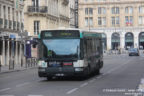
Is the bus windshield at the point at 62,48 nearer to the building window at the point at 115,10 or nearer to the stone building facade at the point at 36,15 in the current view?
the stone building facade at the point at 36,15

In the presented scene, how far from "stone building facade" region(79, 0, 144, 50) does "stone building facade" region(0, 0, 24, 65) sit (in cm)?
A: 7750

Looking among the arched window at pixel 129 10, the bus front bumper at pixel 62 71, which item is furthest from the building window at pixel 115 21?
the bus front bumper at pixel 62 71

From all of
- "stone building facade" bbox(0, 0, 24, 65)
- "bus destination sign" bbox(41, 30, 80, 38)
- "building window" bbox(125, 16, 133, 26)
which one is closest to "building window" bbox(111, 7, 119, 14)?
"building window" bbox(125, 16, 133, 26)

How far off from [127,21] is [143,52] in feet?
49.9

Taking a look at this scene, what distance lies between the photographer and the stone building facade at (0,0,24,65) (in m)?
53.7

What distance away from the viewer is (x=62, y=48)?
26.3 meters

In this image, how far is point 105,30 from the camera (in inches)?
5507

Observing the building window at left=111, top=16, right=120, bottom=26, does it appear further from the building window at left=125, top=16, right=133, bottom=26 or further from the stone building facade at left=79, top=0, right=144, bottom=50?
the building window at left=125, top=16, right=133, bottom=26

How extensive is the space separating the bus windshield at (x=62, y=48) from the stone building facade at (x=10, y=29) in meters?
25.4

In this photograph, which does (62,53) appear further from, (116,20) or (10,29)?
(116,20)

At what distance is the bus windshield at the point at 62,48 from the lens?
26.2 m

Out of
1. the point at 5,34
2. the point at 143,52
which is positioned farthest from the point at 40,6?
the point at 143,52

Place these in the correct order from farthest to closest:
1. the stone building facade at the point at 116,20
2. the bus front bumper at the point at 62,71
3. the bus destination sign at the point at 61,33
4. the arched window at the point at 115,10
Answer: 1. the arched window at the point at 115,10
2. the stone building facade at the point at 116,20
3. the bus destination sign at the point at 61,33
4. the bus front bumper at the point at 62,71

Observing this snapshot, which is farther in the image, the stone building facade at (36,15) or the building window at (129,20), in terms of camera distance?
the building window at (129,20)
